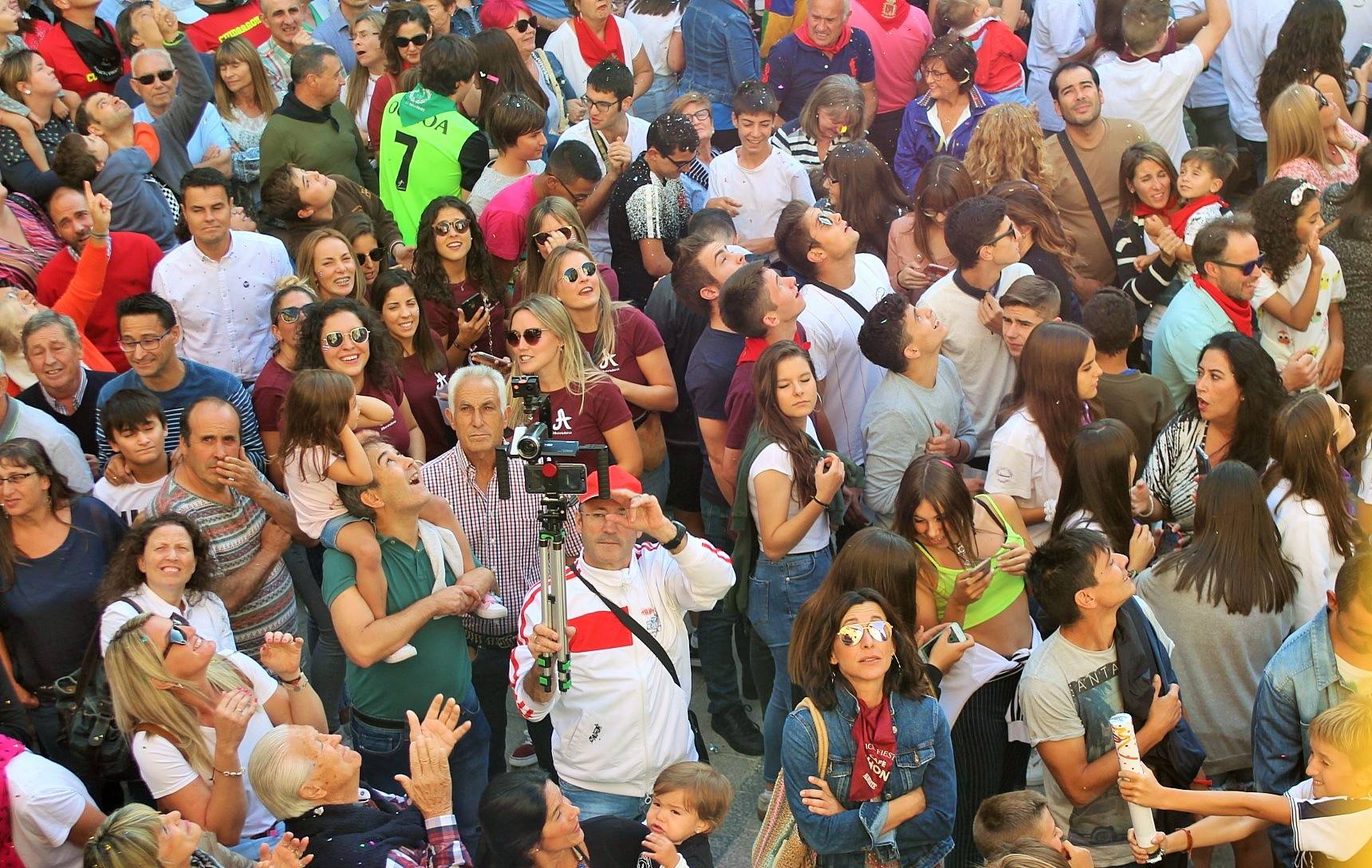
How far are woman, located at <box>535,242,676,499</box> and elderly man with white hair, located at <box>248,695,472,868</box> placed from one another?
7.18 feet

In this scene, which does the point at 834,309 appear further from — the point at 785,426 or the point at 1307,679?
the point at 1307,679

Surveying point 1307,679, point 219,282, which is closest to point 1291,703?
point 1307,679

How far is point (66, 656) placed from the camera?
480 centimetres

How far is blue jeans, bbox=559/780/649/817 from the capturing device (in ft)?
14.4

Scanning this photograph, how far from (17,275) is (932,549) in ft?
13.8

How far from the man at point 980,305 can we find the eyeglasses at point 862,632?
2.15 m

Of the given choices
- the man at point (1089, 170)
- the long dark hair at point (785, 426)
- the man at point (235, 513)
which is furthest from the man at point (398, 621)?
the man at point (1089, 170)

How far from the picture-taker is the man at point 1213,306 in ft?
19.6

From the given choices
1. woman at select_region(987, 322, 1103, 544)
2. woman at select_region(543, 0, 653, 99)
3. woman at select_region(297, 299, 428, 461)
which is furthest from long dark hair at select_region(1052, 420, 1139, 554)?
woman at select_region(543, 0, 653, 99)

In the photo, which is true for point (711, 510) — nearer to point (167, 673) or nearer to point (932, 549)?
point (932, 549)

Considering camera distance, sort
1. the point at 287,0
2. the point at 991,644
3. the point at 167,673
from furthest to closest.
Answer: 1. the point at 287,0
2. the point at 991,644
3. the point at 167,673

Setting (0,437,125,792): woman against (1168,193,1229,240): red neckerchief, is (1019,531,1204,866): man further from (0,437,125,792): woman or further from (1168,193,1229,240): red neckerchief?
(0,437,125,792): woman

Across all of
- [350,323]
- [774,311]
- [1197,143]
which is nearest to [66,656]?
[350,323]

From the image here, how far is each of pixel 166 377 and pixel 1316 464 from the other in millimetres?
4204
